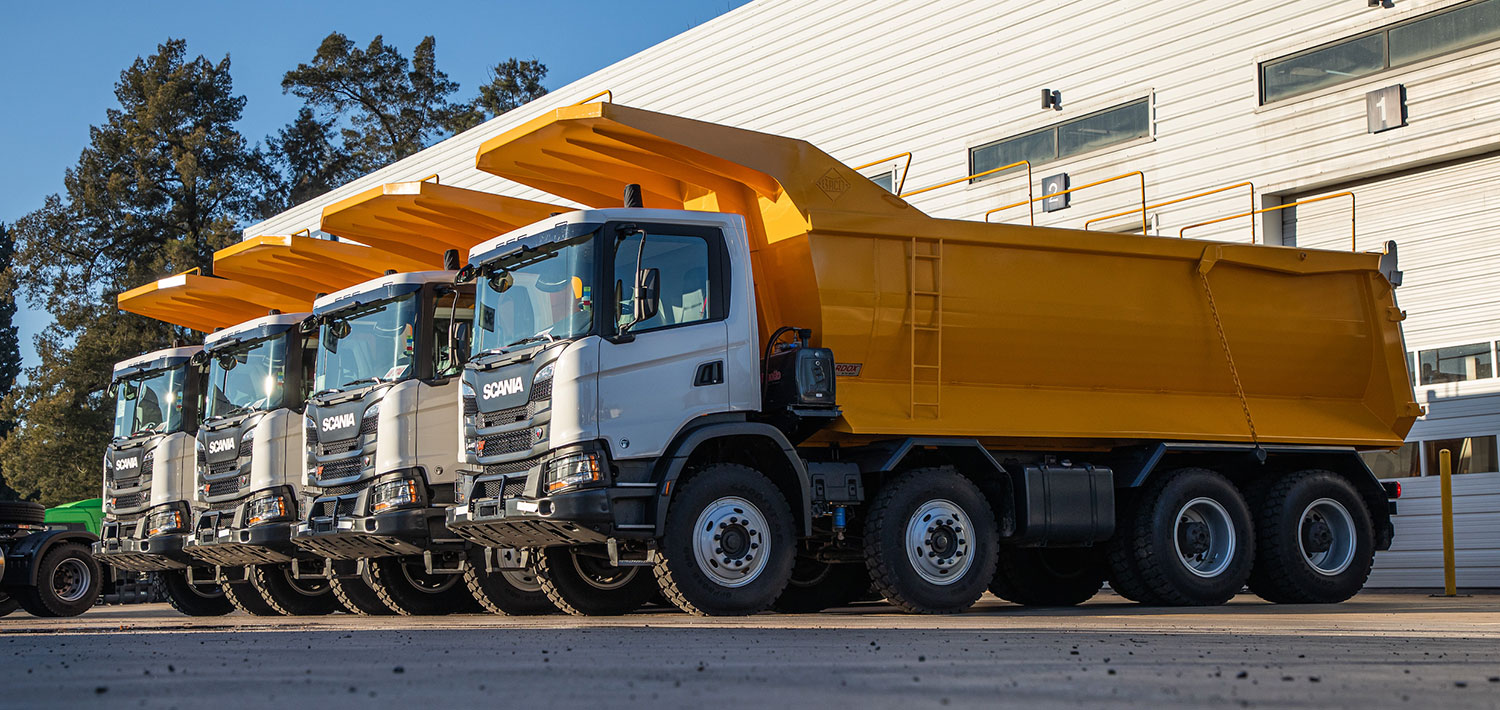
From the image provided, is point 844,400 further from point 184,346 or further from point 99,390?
point 99,390

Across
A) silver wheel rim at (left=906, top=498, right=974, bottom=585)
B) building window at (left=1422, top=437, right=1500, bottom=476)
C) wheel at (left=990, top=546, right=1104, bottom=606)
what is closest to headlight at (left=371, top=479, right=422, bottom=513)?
silver wheel rim at (left=906, top=498, right=974, bottom=585)

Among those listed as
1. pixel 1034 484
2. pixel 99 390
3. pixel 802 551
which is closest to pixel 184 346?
pixel 802 551

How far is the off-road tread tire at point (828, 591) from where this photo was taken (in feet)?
43.8

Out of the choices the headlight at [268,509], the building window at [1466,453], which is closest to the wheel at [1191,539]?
the building window at [1466,453]

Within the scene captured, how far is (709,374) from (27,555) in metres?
12.2

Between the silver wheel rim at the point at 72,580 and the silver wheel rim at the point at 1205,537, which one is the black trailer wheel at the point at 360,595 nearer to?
the silver wheel rim at the point at 72,580

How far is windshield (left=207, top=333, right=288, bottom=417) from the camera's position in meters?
15.8

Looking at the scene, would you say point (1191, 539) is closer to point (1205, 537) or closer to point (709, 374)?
point (1205, 537)

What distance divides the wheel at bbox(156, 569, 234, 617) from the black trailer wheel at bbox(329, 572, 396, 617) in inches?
140

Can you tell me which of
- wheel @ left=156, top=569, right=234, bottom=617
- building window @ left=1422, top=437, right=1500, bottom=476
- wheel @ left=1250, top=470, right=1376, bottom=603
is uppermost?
building window @ left=1422, top=437, right=1500, bottom=476

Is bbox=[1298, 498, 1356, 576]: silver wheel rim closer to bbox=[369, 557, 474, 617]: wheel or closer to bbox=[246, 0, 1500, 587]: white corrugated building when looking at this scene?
bbox=[246, 0, 1500, 587]: white corrugated building

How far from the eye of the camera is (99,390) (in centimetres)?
4916

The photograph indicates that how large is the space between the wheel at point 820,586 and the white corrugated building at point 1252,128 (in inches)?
242

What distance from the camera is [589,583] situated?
12.4 meters
